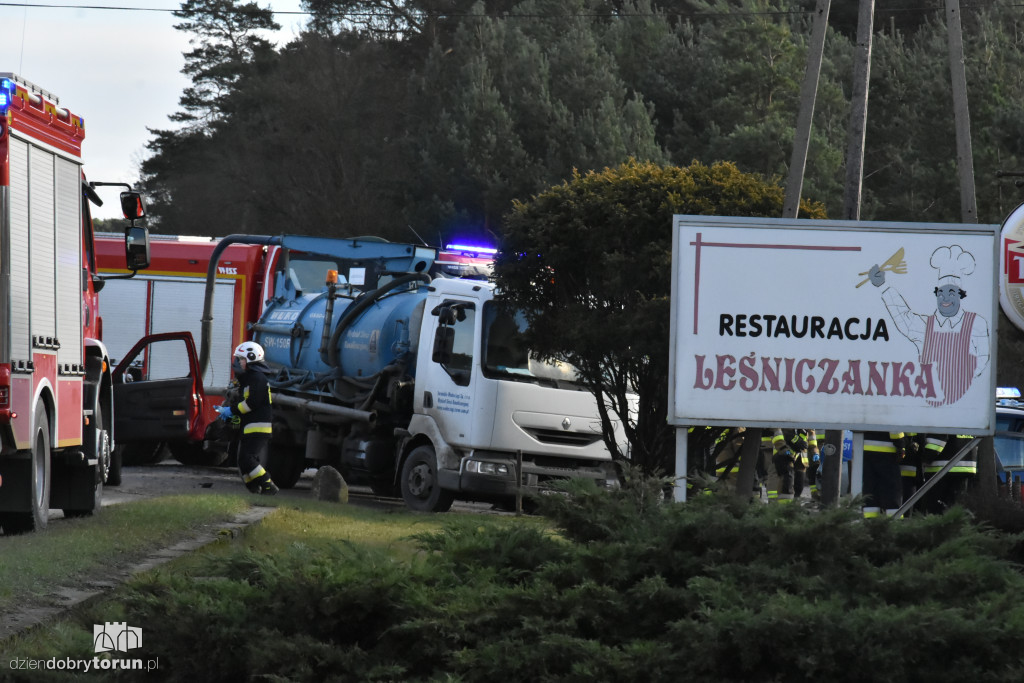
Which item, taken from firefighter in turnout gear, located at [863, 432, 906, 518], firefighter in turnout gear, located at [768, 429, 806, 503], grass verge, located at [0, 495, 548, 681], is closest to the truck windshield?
firefighter in turnout gear, located at [863, 432, 906, 518]

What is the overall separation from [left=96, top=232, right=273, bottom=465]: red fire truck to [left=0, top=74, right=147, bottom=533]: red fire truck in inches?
327

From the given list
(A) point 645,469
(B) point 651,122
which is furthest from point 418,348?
(B) point 651,122

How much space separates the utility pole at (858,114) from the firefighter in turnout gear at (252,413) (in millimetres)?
6558

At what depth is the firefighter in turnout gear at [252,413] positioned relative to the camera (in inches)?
596

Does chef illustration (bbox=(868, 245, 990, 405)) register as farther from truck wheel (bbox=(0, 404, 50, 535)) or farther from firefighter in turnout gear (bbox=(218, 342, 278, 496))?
firefighter in turnout gear (bbox=(218, 342, 278, 496))

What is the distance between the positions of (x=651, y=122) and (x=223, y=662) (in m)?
41.5

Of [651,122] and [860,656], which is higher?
[651,122]

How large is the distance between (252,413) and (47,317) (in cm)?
515

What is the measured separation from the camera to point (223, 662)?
4.79 m

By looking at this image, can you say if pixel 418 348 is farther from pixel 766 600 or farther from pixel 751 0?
pixel 751 0

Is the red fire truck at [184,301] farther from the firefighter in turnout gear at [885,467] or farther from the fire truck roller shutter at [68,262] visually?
the firefighter in turnout gear at [885,467]

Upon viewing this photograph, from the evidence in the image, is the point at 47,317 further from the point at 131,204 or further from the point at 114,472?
the point at 114,472

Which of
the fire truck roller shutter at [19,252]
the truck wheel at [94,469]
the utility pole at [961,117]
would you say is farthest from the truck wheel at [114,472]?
the utility pole at [961,117]

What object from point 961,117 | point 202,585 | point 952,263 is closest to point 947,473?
point 952,263
